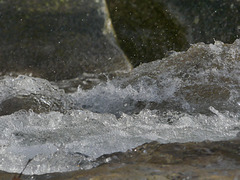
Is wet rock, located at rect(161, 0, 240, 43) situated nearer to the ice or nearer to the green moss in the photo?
the green moss

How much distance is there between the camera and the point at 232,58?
348cm

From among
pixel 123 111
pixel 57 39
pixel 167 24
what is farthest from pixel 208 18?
pixel 57 39

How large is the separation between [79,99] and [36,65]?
648 mm

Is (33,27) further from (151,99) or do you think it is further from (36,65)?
(151,99)

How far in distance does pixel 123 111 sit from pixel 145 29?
103 centimetres

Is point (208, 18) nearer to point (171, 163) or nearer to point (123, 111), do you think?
point (123, 111)

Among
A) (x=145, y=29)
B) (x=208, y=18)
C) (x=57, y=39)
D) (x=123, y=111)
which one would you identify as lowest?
(x=123, y=111)

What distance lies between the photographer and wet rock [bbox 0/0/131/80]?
3734 mm

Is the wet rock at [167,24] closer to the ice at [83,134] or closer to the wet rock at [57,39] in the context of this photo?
the wet rock at [57,39]

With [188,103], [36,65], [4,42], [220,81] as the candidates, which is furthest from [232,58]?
[4,42]

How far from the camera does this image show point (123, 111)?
10.6ft

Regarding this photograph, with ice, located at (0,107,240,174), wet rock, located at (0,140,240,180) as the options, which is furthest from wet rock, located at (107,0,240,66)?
wet rock, located at (0,140,240,180)

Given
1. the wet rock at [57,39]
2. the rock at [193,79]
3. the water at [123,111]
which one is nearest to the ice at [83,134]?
the water at [123,111]

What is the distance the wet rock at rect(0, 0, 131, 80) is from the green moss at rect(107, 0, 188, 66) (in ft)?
0.35
